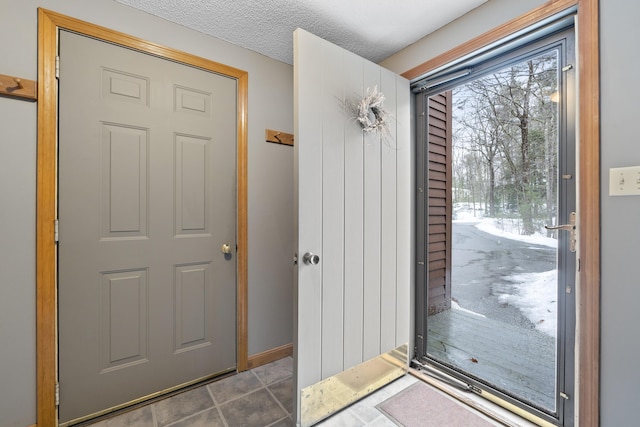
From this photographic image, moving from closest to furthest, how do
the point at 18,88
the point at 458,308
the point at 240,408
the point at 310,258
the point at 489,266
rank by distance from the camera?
the point at 18,88 < the point at 310,258 < the point at 240,408 < the point at 489,266 < the point at 458,308

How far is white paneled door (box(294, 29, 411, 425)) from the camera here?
1.56 meters

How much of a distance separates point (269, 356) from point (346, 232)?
1290mm

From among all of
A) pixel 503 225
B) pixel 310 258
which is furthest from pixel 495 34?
pixel 310 258

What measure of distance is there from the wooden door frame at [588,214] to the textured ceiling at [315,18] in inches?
25.1

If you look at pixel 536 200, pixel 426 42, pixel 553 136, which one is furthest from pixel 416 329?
pixel 426 42

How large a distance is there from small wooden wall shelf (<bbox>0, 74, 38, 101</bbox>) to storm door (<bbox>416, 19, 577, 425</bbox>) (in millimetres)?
2352

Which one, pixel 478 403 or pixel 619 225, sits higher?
pixel 619 225

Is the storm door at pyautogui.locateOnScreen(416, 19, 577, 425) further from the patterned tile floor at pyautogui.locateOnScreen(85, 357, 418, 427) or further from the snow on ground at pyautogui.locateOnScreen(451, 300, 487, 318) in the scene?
the patterned tile floor at pyautogui.locateOnScreen(85, 357, 418, 427)

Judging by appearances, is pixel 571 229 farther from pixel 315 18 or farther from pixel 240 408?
pixel 240 408

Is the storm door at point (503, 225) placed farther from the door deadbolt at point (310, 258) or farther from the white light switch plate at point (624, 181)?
the door deadbolt at point (310, 258)

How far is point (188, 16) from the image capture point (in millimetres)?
1771

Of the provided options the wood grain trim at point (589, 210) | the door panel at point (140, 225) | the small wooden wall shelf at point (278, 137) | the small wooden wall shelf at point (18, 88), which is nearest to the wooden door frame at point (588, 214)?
the wood grain trim at point (589, 210)

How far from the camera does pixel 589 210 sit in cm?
129

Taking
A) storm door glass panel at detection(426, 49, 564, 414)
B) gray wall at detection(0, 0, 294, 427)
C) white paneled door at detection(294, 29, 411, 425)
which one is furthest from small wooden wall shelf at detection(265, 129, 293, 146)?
storm door glass panel at detection(426, 49, 564, 414)
